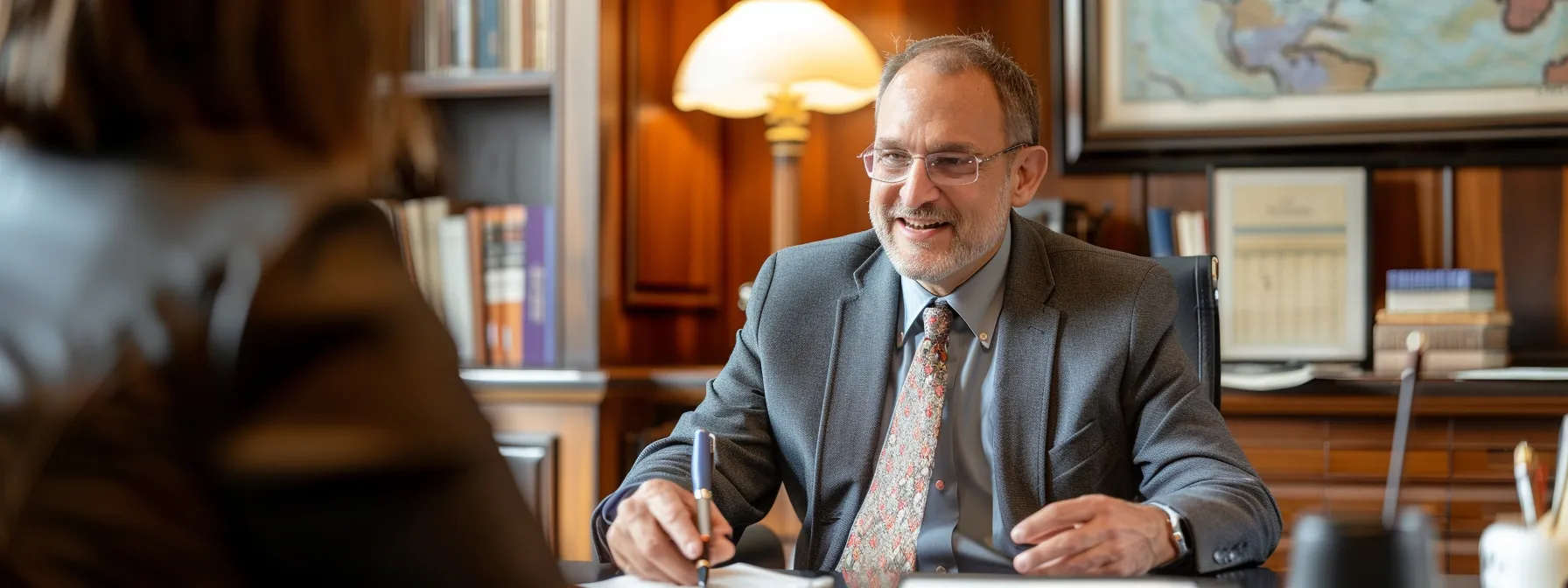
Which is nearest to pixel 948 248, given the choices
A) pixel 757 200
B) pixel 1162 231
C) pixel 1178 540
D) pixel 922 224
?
pixel 922 224

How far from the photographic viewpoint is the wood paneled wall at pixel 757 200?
9.38 feet

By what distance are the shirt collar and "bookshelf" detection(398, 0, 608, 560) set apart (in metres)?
0.96

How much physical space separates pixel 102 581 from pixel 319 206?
0.15 m

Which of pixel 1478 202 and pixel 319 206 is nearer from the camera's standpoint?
pixel 319 206

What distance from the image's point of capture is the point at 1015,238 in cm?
190

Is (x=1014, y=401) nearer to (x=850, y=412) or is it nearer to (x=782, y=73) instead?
(x=850, y=412)

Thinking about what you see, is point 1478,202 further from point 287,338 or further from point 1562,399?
point 287,338

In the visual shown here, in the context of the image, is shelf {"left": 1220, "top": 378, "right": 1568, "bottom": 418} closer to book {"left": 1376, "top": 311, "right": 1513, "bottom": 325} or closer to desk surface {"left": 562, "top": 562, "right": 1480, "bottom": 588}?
book {"left": 1376, "top": 311, "right": 1513, "bottom": 325}

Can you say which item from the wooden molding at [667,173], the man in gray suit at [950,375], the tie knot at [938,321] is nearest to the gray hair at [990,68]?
the man in gray suit at [950,375]

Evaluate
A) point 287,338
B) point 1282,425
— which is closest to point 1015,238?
point 1282,425

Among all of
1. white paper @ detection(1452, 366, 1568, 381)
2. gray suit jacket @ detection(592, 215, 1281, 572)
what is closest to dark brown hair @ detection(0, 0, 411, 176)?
gray suit jacket @ detection(592, 215, 1281, 572)

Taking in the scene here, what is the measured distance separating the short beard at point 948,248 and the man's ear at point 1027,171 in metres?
0.09

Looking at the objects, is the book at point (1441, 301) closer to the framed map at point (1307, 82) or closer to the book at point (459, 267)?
the framed map at point (1307, 82)

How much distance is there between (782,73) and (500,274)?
761 mm
